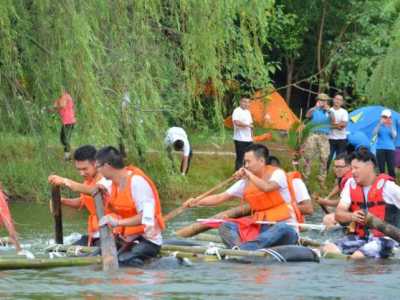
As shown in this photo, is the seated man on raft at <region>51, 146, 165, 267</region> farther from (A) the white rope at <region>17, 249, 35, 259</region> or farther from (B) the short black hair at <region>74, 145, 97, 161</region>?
(A) the white rope at <region>17, 249, 35, 259</region>

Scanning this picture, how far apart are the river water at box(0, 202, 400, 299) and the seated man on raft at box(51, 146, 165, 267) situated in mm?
190

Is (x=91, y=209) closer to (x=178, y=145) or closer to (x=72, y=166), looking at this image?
(x=72, y=166)

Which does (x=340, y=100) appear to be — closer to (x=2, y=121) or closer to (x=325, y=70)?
(x=325, y=70)

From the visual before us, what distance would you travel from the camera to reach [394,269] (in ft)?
43.4

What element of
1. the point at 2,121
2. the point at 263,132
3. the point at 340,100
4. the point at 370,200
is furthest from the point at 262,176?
the point at 263,132

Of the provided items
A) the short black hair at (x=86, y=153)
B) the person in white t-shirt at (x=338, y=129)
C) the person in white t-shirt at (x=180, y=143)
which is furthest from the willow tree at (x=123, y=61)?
the person in white t-shirt at (x=338, y=129)

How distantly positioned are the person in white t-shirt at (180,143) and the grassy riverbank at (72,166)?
0.80 feet

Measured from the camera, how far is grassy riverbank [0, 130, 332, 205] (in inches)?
635

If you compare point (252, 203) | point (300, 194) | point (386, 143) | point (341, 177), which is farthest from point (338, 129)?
point (252, 203)

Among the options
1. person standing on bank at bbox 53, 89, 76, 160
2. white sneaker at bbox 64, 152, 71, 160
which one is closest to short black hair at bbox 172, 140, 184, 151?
white sneaker at bbox 64, 152, 71, 160

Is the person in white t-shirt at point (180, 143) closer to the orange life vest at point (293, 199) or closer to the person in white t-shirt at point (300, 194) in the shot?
the person in white t-shirt at point (300, 194)

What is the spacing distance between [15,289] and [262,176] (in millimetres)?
3338

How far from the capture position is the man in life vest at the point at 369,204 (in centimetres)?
1366

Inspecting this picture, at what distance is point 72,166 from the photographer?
17891 mm
